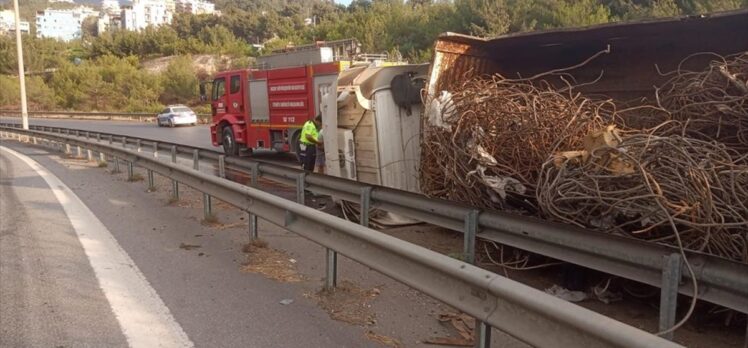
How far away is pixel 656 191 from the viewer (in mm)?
4547

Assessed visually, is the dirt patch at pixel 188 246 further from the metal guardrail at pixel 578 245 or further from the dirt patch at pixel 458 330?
the dirt patch at pixel 458 330

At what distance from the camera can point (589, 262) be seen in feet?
13.5

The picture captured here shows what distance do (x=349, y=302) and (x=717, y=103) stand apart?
11.7ft

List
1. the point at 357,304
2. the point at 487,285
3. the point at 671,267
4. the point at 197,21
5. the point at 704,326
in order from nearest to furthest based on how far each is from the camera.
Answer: the point at 487,285, the point at 671,267, the point at 704,326, the point at 357,304, the point at 197,21

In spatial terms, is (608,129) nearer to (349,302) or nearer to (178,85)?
(349,302)

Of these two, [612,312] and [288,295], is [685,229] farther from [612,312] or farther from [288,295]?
[288,295]

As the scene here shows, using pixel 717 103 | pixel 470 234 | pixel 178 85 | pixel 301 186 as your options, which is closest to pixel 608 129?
pixel 717 103

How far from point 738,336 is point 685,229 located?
2.57ft

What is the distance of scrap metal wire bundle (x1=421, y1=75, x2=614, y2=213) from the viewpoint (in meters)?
5.89

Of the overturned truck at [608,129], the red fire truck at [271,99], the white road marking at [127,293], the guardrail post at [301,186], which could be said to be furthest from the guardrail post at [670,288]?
the red fire truck at [271,99]

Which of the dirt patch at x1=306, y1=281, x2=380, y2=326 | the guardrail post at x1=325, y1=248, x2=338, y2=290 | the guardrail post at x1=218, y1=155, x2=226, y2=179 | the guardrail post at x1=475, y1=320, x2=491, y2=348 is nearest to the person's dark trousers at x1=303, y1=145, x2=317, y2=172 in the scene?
the guardrail post at x1=218, y1=155, x2=226, y2=179

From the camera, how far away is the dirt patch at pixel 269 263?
5.44 meters

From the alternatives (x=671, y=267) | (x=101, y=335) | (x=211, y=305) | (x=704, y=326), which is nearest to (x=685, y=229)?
(x=704, y=326)

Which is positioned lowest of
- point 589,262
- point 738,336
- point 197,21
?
point 738,336
